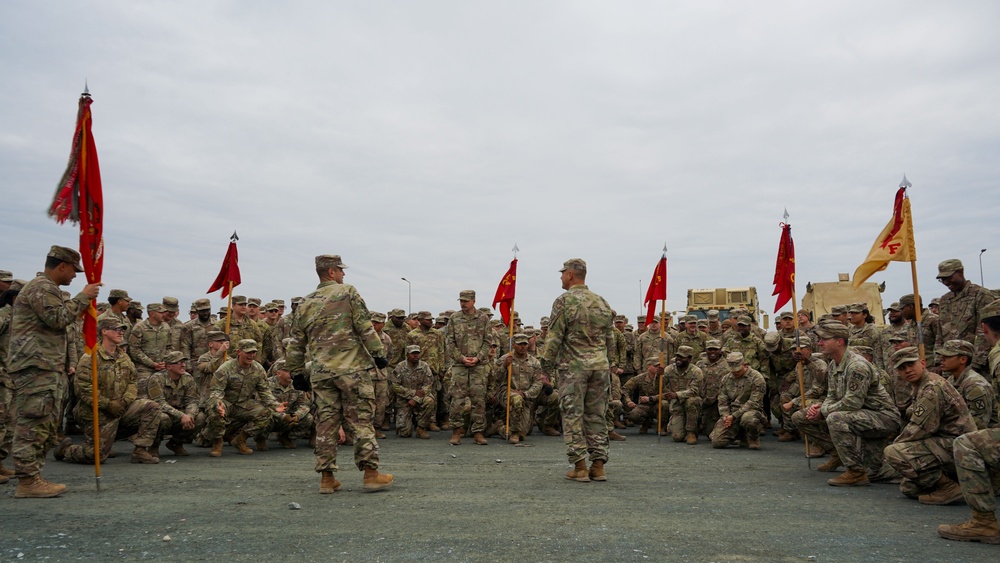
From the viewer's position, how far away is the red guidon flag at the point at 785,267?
33.7 ft

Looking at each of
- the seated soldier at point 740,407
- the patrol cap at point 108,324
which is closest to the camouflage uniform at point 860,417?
the seated soldier at point 740,407

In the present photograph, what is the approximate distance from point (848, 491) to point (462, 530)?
422cm

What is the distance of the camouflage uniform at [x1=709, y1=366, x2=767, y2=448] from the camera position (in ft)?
34.1

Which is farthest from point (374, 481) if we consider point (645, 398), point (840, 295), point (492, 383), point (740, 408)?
point (840, 295)

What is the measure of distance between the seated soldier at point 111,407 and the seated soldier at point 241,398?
88 cm

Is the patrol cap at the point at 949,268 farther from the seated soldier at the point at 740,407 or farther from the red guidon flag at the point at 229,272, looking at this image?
the red guidon flag at the point at 229,272

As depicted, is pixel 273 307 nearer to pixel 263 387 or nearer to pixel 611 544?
pixel 263 387

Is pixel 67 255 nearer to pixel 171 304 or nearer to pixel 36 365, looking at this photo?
pixel 36 365

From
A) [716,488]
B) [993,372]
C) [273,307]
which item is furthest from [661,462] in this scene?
[273,307]

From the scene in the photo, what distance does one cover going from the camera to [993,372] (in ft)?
17.3

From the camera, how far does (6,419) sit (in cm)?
732

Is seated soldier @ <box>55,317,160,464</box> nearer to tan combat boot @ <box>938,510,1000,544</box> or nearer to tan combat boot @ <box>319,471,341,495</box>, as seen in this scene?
tan combat boot @ <box>319,471,341,495</box>

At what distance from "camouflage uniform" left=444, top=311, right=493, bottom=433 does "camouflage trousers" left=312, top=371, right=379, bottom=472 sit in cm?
448

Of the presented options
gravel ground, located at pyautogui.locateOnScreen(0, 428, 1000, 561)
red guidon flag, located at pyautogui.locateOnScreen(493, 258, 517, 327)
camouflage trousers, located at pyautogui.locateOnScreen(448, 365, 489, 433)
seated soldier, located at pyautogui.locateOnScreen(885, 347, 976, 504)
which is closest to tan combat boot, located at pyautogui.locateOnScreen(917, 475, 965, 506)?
seated soldier, located at pyautogui.locateOnScreen(885, 347, 976, 504)
